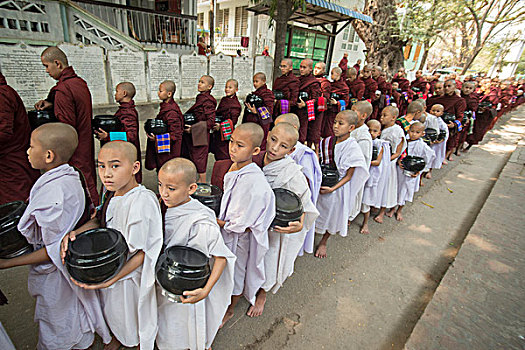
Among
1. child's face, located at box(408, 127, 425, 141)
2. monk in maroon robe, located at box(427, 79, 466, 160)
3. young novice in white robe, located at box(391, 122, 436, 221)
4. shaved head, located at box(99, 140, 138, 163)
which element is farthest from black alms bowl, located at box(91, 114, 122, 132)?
monk in maroon robe, located at box(427, 79, 466, 160)

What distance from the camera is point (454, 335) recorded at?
2.15 metres

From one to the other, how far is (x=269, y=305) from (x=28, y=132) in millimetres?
2839

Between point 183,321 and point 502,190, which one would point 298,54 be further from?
point 183,321

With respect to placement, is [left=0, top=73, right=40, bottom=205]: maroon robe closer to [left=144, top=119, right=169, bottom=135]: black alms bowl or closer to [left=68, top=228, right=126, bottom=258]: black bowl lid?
[left=144, top=119, right=169, bottom=135]: black alms bowl

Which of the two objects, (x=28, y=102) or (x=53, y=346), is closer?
(x=53, y=346)

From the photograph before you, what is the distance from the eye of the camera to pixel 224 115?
4.36m

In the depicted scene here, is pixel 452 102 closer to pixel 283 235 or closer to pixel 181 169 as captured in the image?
pixel 283 235

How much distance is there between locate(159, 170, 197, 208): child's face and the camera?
1.52m

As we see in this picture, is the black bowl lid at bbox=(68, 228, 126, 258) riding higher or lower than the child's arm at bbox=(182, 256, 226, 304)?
higher

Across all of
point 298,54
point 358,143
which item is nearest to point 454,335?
point 358,143

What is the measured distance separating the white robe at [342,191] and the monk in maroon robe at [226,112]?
1.93 metres

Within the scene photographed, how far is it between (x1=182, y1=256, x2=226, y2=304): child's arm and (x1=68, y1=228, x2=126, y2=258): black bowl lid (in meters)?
0.42

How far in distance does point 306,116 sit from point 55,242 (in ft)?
15.8

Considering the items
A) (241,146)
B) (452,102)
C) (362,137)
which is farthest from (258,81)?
(452,102)
